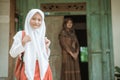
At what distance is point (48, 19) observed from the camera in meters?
4.27

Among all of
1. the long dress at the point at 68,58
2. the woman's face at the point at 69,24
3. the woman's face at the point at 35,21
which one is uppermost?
the woman's face at the point at 69,24

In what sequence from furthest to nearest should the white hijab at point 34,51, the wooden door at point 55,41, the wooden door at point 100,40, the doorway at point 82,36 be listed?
the doorway at point 82,36 < the wooden door at point 55,41 < the wooden door at point 100,40 < the white hijab at point 34,51

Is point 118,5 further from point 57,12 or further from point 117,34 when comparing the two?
point 57,12

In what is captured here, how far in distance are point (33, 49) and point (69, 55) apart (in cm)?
271

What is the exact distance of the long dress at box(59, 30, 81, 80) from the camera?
4152 millimetres

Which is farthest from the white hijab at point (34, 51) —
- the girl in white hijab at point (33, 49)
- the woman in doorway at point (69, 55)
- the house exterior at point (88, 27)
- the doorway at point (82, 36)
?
the doorway at point (82, 36)

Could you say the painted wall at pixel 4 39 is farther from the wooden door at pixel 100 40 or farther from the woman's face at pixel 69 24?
the wooden door at pixel 100 40

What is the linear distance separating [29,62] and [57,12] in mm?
2894

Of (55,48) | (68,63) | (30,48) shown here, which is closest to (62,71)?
(68,63)

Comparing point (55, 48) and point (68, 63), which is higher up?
point (55, 48)

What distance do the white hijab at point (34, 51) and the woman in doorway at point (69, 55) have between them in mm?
2622

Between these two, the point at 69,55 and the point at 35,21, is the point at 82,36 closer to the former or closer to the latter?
the point at 69,55

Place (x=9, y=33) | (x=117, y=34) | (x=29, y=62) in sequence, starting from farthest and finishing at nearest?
1. (x=117, y=34)
2. (x=9, y=33)
3. (x=29, y=62)

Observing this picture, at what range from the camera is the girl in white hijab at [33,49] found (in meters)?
1.46
